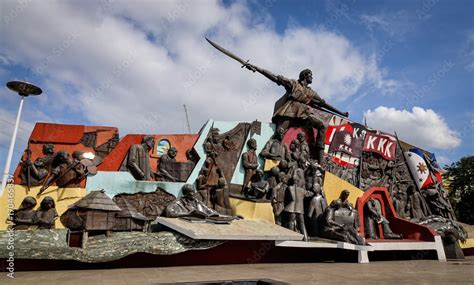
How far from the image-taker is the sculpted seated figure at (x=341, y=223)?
9.90 meters

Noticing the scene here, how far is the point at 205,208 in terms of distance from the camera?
923cm

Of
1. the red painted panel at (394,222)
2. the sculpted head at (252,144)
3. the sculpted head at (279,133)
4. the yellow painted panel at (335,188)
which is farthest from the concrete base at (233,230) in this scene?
the red painted panel at (394,222)

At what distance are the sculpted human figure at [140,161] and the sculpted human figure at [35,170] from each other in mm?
1971

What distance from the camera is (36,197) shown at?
8.27 metres

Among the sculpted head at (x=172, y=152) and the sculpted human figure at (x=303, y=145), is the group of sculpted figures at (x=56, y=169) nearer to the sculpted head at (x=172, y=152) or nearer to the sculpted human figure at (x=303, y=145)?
the sculpted head at (x=172, y=152)

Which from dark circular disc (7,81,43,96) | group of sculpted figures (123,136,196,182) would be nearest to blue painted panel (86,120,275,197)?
group of sculpted figures (123,136,196,182)

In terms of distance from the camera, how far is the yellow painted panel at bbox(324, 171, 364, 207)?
11992 mm

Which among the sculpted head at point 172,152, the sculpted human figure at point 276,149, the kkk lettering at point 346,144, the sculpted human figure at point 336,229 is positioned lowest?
the sculpted human figure at point 336,229

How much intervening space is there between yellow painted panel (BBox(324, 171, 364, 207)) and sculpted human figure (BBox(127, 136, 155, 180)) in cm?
615

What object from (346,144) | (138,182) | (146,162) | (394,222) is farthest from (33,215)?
(394,222)

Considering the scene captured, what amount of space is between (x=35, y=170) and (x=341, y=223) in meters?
8.73

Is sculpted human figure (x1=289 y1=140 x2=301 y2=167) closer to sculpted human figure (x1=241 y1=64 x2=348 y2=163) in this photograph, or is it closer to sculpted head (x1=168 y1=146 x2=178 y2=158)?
sculpted human figure (x1=241 y1=64 x2=348 y2=163)

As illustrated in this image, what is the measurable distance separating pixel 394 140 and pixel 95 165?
41.7 ft

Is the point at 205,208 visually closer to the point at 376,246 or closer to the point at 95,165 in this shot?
the point at 95,165
